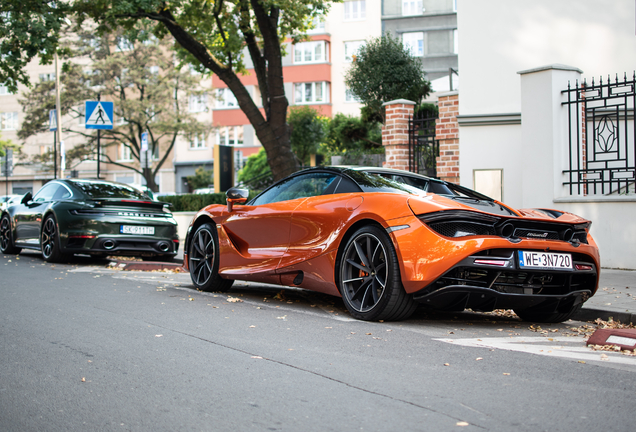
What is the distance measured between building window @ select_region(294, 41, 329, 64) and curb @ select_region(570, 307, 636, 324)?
4235cm

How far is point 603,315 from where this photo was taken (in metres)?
6.04

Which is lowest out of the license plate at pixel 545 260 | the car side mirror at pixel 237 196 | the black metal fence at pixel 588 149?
the license plate at pixel 545 260

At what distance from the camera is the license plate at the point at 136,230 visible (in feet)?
36.1

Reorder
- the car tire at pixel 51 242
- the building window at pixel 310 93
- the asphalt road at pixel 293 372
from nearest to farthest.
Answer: the asphalt road at pixel 293 372 → the car tire at pixel 51 242 → the building window at pixel 310 93

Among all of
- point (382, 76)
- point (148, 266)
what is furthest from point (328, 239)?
point (382, 76)

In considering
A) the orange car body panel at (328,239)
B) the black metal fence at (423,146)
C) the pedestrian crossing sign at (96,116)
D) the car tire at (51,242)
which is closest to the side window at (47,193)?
the car tire at (51,242)

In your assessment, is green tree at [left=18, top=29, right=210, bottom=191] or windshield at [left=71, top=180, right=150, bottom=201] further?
green tree at [left=18, top=29, right=210, bottom=191]

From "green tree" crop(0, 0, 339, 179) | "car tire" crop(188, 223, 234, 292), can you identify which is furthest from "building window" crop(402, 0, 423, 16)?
"car tire" crop(188, 223, 234, 292)

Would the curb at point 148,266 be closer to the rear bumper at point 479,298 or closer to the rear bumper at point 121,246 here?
the rear bumper at point 121,246

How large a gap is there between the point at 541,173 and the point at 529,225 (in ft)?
17.4

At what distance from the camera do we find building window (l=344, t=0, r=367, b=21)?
151 feet

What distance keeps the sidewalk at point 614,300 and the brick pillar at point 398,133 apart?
5.08m

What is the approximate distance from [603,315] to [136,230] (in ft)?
24.7

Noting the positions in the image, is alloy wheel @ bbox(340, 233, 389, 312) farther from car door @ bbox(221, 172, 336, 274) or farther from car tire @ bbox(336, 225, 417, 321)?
car door @ bbox(221, 172, 336, 274)
